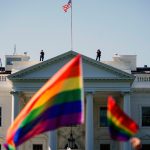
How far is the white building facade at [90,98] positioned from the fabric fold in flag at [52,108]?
26644 millimetres

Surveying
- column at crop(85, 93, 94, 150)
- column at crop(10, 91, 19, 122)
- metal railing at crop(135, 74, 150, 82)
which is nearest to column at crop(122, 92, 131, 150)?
column at crop(85, 93, 94, 150)

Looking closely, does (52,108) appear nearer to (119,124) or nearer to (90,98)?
(119,124)

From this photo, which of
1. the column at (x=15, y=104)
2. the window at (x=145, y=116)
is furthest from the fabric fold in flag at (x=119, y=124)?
the window at (x=145, y=116)

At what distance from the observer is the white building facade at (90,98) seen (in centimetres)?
3734

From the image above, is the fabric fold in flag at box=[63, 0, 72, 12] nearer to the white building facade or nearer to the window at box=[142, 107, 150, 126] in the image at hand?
the white building facade

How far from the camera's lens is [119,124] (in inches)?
400

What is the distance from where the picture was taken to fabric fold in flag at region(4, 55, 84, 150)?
34.2ft

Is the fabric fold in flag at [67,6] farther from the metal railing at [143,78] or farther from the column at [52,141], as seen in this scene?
the column at [52,141]

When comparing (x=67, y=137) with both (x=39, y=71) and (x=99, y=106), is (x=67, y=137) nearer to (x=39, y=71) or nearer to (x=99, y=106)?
(x=99, y=106)

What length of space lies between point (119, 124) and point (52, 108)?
4.69 feet

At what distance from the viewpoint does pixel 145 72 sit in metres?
44.0

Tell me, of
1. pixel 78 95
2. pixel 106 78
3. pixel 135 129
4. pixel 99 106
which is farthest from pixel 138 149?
pixel 99 106

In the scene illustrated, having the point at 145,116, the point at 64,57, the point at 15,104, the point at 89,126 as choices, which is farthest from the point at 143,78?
the point at 15,104

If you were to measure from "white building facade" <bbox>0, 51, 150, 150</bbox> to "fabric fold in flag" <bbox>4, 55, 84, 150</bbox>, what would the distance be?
26.6 meters
